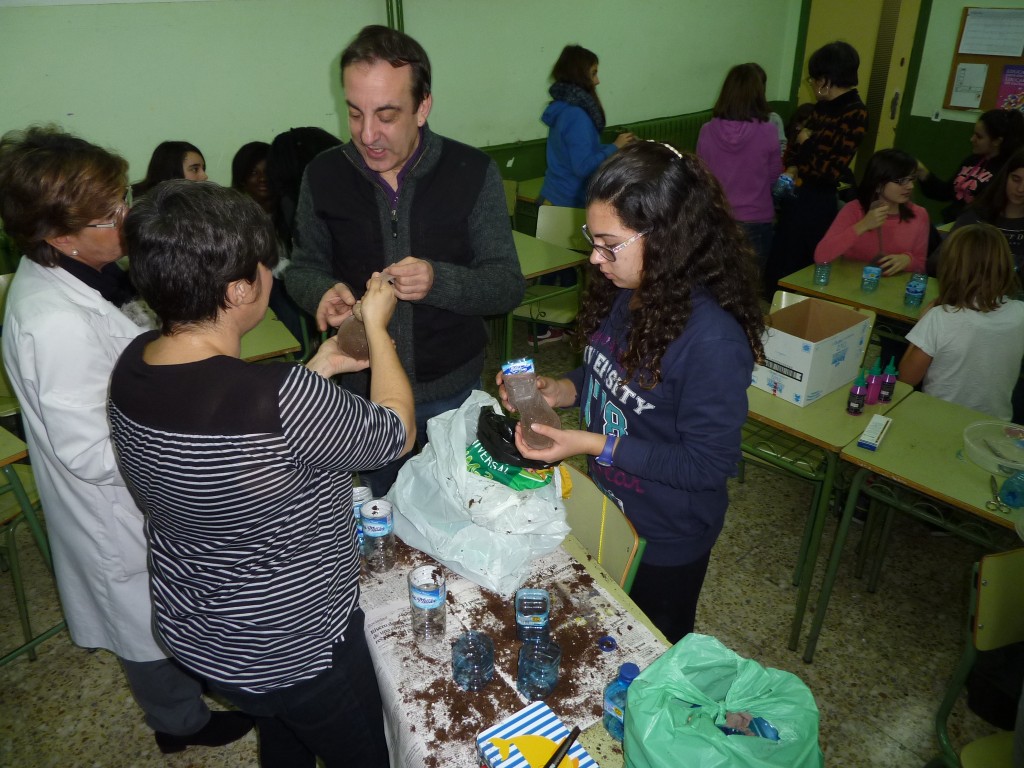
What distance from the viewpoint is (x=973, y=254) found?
8.74ft

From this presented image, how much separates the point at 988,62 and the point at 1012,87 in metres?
0.32

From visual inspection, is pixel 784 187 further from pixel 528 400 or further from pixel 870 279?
pixel 528 400

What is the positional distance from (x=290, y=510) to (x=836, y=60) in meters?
4.30

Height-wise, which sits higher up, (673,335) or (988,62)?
(988,62)

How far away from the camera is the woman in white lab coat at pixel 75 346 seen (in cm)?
158

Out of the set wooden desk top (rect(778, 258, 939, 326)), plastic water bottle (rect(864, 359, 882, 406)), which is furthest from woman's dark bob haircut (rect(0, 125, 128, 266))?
wooden desk top (rect(778, 258, 939, 326))

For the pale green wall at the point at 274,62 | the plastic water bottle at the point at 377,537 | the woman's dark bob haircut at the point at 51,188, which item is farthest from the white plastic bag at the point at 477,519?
the pale green wall at the point at 274,62

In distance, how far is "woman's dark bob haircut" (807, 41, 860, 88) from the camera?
13.6 feet

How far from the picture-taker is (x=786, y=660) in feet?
8.63

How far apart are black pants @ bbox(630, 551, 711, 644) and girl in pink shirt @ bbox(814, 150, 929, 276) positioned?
256 cm

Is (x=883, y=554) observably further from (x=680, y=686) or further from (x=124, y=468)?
(x=124, y=468)

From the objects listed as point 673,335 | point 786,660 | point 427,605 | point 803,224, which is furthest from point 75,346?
point 803,224

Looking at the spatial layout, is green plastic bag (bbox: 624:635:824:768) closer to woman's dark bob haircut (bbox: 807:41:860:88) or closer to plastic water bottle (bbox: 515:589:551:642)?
plastic water bottle (bbox: 515:589:551:642)

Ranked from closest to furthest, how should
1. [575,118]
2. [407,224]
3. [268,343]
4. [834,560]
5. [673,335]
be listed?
[673,335] → [407,224] → [834,560] → [268,343] → [575,118]
